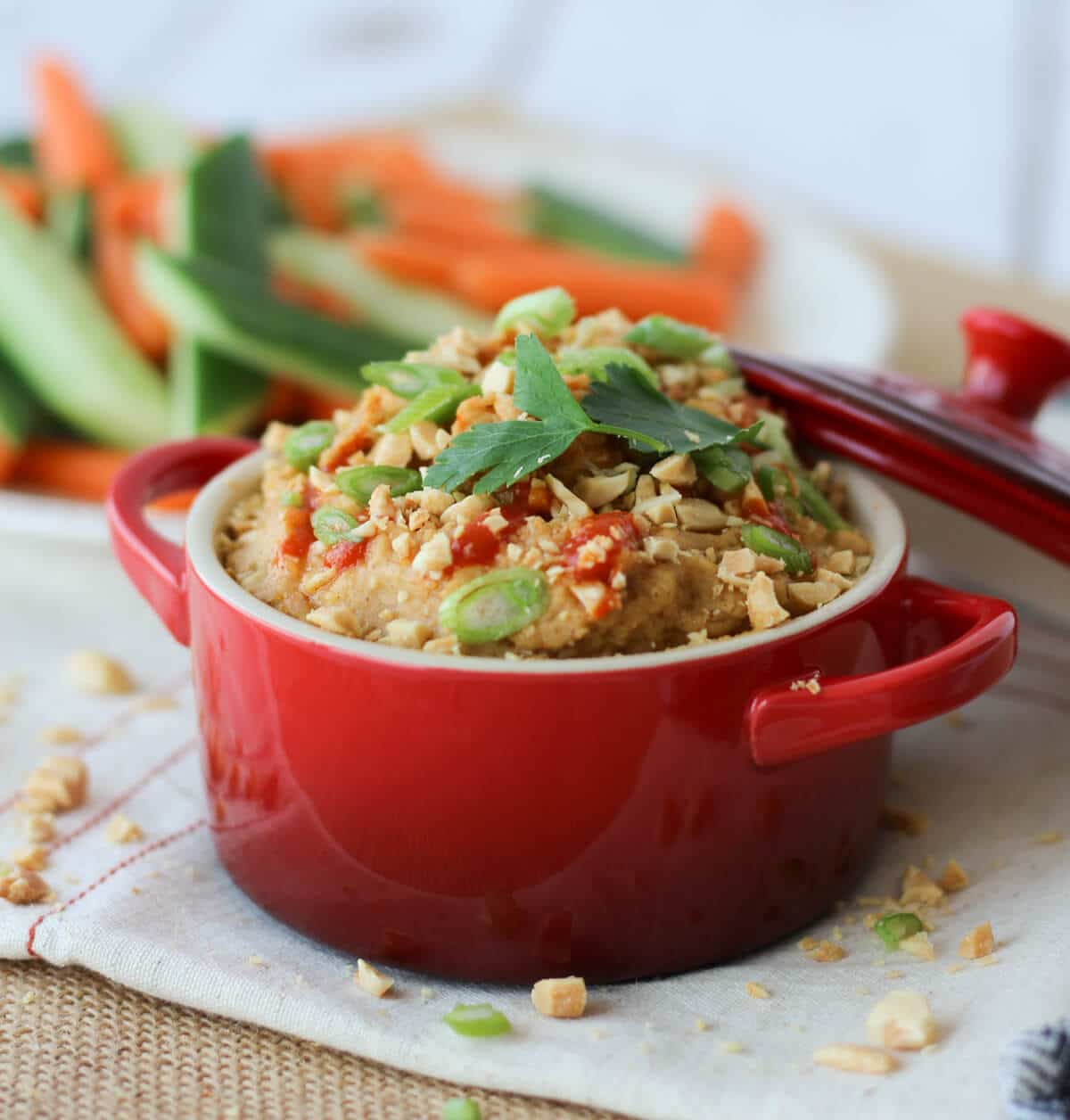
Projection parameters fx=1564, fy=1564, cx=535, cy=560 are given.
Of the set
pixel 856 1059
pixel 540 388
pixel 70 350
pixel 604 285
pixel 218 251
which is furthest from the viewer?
pixel 604 285

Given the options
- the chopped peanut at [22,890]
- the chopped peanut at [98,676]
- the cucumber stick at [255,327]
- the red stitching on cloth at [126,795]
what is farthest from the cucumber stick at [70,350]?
the chopped peanut at [22,890]

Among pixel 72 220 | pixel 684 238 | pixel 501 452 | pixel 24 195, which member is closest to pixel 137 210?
pixel 72 220

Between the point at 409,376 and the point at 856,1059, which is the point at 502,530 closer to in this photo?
the point at 409,376

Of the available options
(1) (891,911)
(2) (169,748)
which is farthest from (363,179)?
(1) (891,911)

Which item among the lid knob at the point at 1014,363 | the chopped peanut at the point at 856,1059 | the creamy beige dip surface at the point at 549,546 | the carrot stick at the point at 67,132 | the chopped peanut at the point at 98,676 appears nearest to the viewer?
the chopped peanut at the point at 856,1059

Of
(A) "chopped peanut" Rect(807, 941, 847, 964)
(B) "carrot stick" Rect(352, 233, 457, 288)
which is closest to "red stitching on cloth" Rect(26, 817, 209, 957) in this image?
(A) "chopped peanut" Rect(807, 941, 847, 964)

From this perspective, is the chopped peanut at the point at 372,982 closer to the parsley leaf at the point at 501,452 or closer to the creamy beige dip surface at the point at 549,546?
the creamy beige dip surface at the point at 549,546

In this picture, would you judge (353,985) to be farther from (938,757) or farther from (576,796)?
(938,757)
